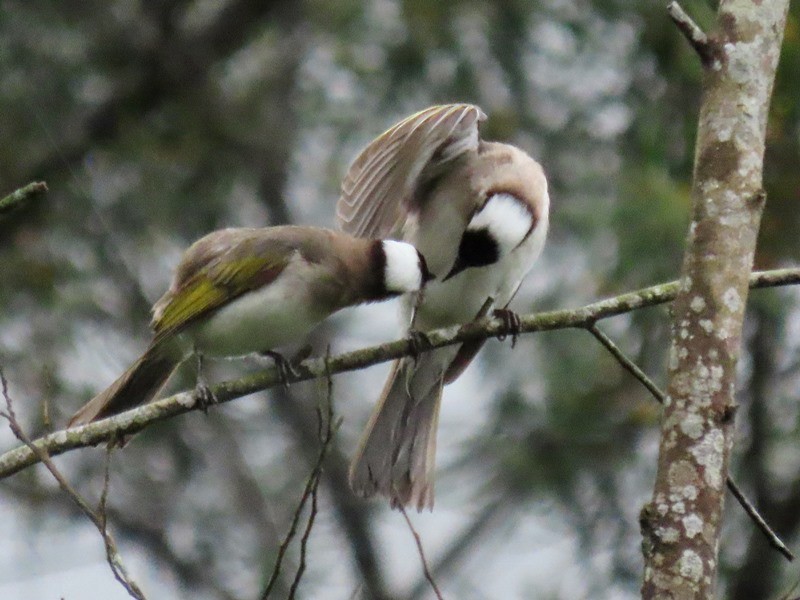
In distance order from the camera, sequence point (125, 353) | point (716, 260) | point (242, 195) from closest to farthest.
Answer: point (716, 260), point (125, 353), point (242, 195)

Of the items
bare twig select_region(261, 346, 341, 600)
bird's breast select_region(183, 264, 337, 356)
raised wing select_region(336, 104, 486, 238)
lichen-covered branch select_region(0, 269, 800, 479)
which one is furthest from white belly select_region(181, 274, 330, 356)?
bare twig select_region(261, 346, 341, 600)

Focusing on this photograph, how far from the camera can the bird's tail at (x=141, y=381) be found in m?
4.80

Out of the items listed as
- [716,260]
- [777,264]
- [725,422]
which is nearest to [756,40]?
[716,260]

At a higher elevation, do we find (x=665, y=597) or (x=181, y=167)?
(x=181, y=167)

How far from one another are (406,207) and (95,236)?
3.79 metres

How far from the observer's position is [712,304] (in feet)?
11.0

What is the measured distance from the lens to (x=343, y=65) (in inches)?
388

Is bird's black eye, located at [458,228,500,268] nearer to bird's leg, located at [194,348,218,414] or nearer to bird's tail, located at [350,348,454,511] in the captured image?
bird's tail, located at [350,348,454,511]

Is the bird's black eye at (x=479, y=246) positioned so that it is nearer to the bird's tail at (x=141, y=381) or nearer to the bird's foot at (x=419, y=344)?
the bird's foot at (x=419, y=344)

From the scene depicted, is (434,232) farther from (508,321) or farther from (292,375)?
(292,375)

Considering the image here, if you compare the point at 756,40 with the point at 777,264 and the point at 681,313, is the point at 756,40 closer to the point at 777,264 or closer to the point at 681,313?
the point at 681,313

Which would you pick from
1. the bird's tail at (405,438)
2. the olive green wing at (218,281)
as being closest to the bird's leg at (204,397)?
the olive green wing at (218,281)

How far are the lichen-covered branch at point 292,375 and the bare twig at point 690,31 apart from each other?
66 centimetres

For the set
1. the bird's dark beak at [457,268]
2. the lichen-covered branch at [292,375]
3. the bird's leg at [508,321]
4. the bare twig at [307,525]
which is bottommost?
the bare twig at [307,525]
